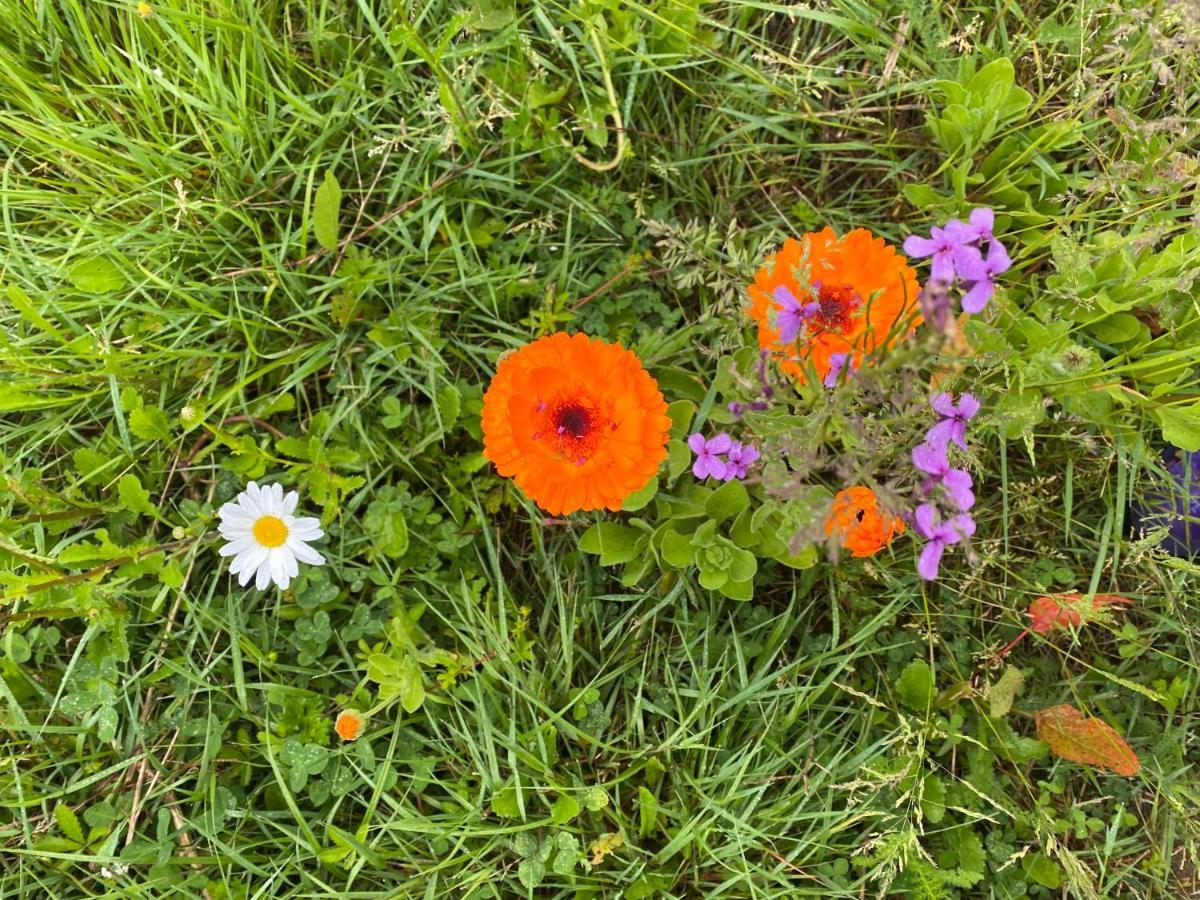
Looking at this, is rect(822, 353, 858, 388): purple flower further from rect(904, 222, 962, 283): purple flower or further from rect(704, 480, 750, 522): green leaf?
rect(704, 480, 750, 522): green leaf

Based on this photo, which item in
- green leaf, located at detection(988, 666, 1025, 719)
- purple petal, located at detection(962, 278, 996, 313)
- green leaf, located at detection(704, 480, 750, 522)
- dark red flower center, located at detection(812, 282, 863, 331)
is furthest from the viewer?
green leaf, located at detection(988, 666, 1025, 719)

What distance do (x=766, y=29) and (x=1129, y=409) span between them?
1.54 metres

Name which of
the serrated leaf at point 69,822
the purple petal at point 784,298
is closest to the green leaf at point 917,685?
the purple petal at point 784,298

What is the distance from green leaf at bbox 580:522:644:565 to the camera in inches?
88.0

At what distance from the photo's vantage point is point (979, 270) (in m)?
1.49

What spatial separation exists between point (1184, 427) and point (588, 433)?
144 cm

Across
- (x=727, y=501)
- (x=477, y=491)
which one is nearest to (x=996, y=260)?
(x=727, y=501)

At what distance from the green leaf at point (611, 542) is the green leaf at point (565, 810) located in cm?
64

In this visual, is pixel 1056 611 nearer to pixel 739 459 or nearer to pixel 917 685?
pixel 917 685

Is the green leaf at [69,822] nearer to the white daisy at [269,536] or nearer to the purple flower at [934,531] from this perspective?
the white daisy at [269,536]

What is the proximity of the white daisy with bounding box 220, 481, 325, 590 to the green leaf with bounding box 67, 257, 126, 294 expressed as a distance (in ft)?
2.54

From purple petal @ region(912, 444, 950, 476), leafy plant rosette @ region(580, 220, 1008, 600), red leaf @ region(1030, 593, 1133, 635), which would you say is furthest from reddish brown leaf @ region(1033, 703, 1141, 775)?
purple petal @ region(912, 444, 950, 476)

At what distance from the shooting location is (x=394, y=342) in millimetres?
2436

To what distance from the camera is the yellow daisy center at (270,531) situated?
7.19 ft
